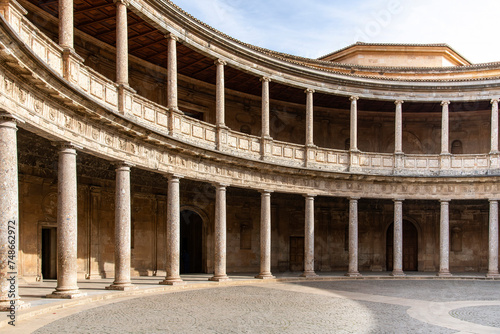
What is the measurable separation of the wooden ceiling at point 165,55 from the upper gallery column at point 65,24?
322cm

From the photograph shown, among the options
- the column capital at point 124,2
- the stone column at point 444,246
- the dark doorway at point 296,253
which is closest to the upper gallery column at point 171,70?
the column capital at point 124,2

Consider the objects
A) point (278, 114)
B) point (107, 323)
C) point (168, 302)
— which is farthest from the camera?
point (278, 114)

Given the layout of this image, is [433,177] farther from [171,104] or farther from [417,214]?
[171,104]

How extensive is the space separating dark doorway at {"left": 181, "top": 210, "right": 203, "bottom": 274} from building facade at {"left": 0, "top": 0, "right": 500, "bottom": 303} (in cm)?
7

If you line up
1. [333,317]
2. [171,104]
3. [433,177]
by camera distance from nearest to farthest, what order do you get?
[333,317] < [171,104] < [433,177]

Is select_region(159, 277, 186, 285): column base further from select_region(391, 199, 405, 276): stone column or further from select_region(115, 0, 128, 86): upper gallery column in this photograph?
select_region(391, 199, 405, 276): stone column

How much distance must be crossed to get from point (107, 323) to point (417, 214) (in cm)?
2075

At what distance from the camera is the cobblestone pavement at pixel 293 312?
9633 mm

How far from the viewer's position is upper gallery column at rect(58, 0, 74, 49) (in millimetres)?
11773

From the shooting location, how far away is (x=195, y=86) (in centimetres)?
2197

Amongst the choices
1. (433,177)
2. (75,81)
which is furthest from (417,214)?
(75,81)

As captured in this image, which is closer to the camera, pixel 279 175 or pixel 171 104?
pixel 171 104

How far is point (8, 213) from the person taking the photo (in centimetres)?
935

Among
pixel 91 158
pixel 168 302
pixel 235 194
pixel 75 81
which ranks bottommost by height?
pixel 168 302
